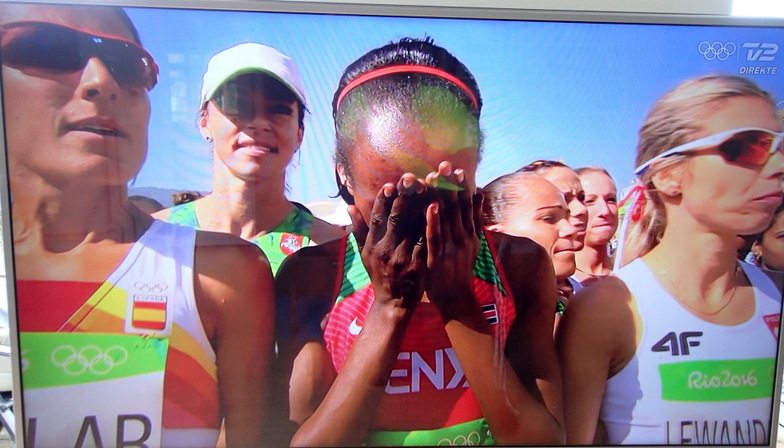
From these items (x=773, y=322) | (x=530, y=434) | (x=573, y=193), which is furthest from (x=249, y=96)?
(x=773, y=322)

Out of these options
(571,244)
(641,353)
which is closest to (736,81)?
(571,244)

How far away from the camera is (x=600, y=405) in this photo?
7.08ft

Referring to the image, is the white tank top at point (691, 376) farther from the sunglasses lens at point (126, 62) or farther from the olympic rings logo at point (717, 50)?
the sunglasses lens at point (126, 62)

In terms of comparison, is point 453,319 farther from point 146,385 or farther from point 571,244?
point 146,385

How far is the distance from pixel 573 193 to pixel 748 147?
76 cm

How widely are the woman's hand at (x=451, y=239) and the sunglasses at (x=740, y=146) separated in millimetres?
730

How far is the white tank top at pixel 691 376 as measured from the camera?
6.98ft

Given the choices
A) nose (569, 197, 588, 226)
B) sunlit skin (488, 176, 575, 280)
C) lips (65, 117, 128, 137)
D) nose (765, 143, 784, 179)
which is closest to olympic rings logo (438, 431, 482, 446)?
sunlit skin (488, 176, 575, 280)

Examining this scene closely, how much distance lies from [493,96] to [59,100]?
167 centimetres

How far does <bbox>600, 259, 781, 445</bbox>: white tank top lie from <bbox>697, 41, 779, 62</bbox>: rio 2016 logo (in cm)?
89

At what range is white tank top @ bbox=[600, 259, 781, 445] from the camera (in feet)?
6.98

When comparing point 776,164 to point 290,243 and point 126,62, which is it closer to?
point 290,243

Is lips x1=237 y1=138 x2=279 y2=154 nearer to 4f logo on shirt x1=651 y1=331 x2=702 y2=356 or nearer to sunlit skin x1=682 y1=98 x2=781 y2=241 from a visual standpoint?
sunlit skin x1=682 y1=98 x2=781 y2=241

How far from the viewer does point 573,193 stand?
2041 millimetres
